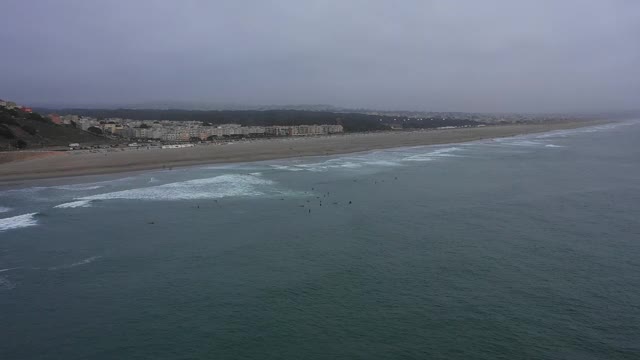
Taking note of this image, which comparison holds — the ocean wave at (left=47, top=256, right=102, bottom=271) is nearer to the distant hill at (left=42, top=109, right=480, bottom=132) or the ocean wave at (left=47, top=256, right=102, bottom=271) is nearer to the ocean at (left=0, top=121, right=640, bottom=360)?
the ocean at (left=0, top=121, right=640, bottom=360)

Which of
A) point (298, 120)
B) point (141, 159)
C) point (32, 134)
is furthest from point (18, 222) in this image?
point (298, 120)

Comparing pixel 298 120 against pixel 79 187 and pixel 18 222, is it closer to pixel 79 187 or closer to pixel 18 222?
pixel 79 187

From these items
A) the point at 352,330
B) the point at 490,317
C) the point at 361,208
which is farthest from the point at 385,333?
the point at 361,208

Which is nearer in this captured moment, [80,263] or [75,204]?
[80,263]

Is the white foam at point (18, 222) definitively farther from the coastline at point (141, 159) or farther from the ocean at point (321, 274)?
the coastline at point (141, 159)

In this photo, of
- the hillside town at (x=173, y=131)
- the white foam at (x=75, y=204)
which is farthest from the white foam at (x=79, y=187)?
the hillside town at (x=173, y=131)

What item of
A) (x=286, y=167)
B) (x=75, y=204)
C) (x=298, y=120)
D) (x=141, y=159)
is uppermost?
(x=298, y=120)

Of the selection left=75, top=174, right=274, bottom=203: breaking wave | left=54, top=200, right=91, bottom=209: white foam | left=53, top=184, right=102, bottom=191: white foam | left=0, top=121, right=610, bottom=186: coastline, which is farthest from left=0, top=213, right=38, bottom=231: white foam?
left=0, top=121, right=610, bottom=186: coastline

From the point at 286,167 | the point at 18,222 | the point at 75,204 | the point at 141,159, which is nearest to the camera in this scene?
the point at 18,222
